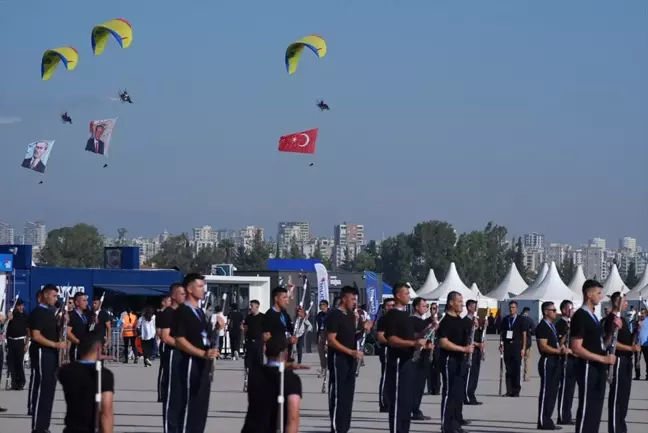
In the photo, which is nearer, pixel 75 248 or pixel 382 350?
pixel 382 350

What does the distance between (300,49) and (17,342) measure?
17.6m

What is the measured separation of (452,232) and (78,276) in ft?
410

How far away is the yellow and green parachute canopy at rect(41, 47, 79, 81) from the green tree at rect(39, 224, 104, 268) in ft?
351

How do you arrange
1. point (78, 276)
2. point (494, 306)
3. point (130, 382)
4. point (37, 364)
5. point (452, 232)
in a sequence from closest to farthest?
1. point (37, 364)
2. point (130, 382)
3. point (78, 276)
4. point (494, 306)
5. point (452, 232)

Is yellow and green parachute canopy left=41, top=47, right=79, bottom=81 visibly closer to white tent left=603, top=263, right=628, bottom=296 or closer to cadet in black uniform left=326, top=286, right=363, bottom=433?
cadet in black uniform left=326, top=286, right=363, bottom=433

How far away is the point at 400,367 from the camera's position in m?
14.7

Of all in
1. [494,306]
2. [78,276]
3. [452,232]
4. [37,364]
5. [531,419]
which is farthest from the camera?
[452,232]

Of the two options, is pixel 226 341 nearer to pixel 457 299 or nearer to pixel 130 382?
pixel 130 382

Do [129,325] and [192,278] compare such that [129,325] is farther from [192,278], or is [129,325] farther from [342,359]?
[192,278]

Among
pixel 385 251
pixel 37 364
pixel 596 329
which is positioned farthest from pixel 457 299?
pixel 385 251

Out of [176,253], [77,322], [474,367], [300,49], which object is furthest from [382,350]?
[176,253]

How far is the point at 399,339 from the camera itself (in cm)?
1462

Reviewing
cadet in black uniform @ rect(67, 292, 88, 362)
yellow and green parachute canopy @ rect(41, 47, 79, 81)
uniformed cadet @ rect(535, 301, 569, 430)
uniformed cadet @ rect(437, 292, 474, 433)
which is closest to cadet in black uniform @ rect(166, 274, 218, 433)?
uniformed cadet @ rect(437, 292, 474, 433)

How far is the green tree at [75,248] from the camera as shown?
478ft
